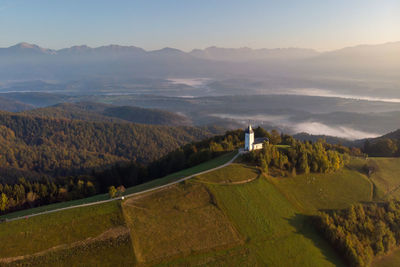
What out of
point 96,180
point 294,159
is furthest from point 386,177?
point 96,180

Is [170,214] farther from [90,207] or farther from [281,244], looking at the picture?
[281,244]

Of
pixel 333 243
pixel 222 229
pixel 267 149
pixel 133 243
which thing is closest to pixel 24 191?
pixel 133 243

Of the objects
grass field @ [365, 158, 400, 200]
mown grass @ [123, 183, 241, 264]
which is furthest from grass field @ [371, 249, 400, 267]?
mown grass @ [123, 183, 241, 264]

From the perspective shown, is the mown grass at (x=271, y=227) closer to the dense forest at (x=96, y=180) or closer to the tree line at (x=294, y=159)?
the tree line at (x=294, y=159)

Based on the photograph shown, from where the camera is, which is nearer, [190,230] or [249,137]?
[190,230]

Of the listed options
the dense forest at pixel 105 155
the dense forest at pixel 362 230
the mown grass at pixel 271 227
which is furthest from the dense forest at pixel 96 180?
the dense forest at pixel 362 230

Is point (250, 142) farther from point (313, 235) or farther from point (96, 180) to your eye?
point (96, 180)

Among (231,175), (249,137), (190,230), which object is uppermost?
(249,137)
